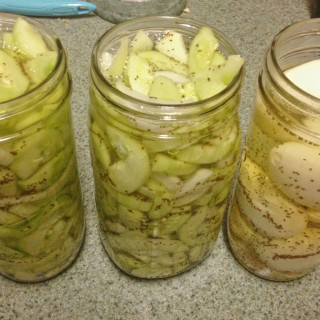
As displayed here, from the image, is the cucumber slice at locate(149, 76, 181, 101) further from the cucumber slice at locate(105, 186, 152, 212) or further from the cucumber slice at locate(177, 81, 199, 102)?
the cucumber slice at locate(105, 186, 152, 212)

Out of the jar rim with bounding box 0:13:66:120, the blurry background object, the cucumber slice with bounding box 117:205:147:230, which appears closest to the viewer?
the jar rim with bounding box 0:13:66:120

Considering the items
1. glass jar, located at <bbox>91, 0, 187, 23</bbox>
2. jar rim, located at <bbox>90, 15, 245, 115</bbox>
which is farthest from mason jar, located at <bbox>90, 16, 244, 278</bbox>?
glass jar, located at <bbox>91, 0, 187, 23</bbox>

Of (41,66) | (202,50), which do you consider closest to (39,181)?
(41,66)

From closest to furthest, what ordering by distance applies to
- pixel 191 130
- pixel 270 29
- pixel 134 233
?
pixel 191 130
pixel 134 233
pixel 270 29

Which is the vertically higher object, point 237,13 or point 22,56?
point 22,56

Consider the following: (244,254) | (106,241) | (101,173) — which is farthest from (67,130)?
(244,254)

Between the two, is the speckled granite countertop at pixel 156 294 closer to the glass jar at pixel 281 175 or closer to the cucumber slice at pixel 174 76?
the glass jar at pixel 281 175

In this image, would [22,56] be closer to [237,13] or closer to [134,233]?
[134,233]
